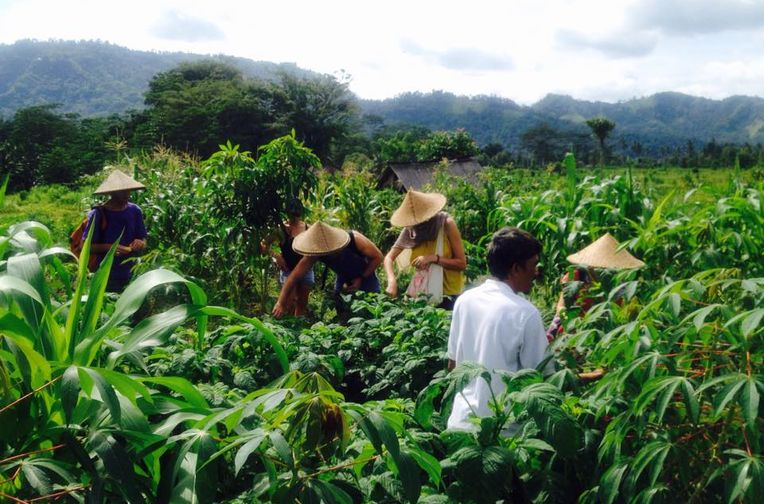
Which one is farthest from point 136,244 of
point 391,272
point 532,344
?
point 532,344

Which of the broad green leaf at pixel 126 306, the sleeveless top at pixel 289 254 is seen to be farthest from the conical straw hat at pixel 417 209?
the broad green leaf at pixel 126 306

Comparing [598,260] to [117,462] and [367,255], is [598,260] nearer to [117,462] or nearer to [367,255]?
[367,255]

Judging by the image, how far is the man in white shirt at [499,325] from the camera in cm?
231

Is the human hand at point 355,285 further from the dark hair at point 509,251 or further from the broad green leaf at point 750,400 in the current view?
the broad green leaf at point 750,400

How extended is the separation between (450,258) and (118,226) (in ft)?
8.68

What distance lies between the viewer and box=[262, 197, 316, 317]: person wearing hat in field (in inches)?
201

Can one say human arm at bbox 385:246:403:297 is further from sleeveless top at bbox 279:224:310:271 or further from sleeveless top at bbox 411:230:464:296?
sleeveless top at bbox 279:224:310:271

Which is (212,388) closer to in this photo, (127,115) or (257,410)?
(257,410)

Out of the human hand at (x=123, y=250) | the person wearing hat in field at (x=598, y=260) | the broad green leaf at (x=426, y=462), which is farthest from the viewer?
the human hand at (x=123, y=250)

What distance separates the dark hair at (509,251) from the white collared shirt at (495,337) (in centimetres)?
7

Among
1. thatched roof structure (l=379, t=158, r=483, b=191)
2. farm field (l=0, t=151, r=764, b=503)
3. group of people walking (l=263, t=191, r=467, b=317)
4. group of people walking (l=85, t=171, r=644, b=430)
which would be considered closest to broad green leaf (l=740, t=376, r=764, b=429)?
farm field (l=0, t=151, r=764, b=503)

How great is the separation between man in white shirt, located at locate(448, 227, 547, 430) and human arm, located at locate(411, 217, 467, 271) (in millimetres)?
1746

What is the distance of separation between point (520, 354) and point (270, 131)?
4496cm

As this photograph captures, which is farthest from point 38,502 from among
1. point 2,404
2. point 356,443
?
point 356,443
